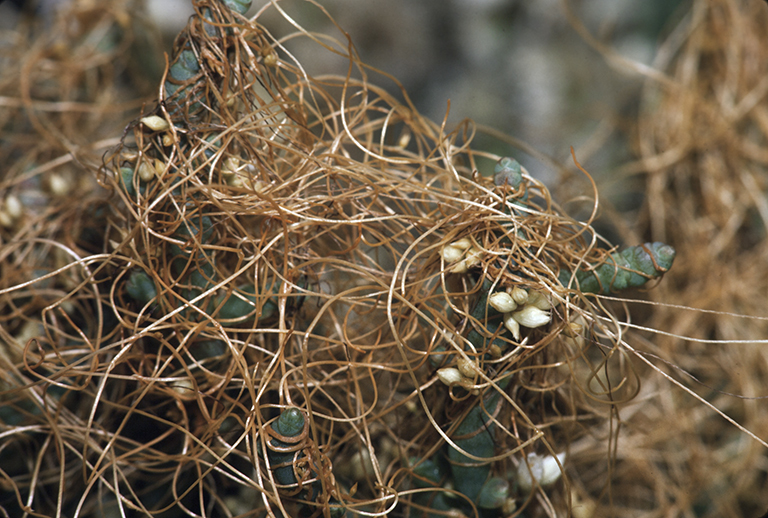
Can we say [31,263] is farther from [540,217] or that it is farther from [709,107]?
[709,107]

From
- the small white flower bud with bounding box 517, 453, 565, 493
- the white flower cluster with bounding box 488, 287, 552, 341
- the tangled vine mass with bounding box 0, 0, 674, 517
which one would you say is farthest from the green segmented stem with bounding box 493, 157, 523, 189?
the small white flower bud with bounding box 517, 453, 565, 493

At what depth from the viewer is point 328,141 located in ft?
2.05

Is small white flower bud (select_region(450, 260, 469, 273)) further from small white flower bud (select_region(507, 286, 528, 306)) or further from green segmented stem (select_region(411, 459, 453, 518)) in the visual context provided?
green segmented stem (select_region(411, 459, 453, 518))

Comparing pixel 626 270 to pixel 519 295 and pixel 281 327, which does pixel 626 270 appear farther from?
pixel 281 327

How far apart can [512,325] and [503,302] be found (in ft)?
0.09

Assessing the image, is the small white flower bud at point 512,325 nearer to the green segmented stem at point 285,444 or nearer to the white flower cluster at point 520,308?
the white flower cluster at point 520,308

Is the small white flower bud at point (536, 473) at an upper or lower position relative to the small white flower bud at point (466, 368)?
lower

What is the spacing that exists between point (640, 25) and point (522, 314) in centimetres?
79

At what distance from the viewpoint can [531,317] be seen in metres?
0.46

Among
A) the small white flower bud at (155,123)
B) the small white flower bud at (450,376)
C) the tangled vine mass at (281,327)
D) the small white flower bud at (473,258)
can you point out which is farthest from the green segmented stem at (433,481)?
the small white flower bud at (155,123)

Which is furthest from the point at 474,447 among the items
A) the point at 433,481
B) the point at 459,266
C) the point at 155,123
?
the point at 155,123

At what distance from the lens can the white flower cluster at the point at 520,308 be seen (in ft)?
1.48

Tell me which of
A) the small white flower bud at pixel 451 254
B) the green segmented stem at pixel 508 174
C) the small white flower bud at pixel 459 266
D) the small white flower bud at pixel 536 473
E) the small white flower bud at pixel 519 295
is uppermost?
the green segmented stem at pixel 508 174

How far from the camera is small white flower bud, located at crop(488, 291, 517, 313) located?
450 millimetres
